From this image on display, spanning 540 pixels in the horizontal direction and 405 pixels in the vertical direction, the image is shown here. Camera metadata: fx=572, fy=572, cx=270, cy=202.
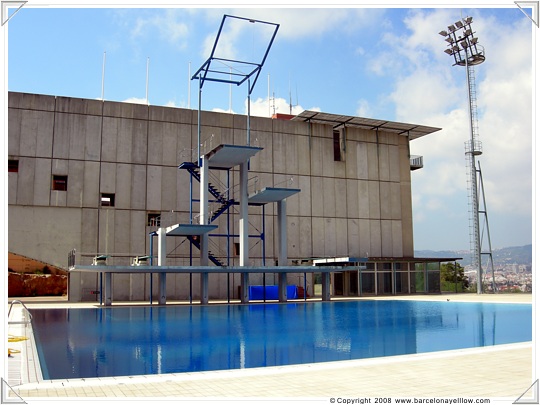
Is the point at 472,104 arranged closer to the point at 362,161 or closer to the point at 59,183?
the point at 362,161

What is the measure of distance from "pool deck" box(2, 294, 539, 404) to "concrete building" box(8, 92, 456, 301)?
83.7 ft

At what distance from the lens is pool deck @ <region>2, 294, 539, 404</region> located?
23.8 ft

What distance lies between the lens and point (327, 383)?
8070mm

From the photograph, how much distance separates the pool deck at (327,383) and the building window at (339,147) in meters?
36.6

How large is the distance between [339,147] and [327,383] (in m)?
39.1

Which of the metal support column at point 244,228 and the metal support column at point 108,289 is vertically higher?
the metal support column at point 244,228

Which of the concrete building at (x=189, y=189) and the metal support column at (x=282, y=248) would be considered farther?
the concrete building at (x=189, y=189)

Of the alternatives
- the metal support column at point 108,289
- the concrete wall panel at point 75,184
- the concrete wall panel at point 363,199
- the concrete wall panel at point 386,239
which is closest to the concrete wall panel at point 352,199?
the concrete wall panel at point 363,199

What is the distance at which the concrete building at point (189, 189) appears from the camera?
1458 inches

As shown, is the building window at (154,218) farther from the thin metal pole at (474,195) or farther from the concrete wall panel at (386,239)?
the thin metal pole at (474,195)

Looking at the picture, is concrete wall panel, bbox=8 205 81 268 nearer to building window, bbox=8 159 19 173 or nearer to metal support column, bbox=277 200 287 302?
building window, bbox=8 159 19 173

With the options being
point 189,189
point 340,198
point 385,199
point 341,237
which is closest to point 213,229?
point 189,189

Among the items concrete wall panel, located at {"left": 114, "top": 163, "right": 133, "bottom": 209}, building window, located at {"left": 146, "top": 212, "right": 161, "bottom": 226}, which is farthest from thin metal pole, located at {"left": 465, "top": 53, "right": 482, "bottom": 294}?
concrete wall panel, located at {"left": 114, "top": 163, "right": 133, "bottom": 209}
